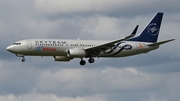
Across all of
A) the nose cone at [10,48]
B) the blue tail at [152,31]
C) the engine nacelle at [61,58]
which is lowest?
the engine nacelle at [61,58]

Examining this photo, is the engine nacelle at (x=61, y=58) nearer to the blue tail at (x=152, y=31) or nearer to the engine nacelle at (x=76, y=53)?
the engine nacelle at (x=76, y=53)

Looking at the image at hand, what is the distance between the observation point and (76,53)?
120 m

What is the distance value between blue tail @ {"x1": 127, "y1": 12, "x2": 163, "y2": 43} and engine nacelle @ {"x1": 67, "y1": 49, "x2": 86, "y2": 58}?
43.2ft

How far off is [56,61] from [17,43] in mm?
11515

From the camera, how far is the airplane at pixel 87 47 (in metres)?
118

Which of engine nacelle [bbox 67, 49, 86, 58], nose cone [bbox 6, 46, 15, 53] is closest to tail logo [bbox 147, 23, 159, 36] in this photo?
engine nacelle [bbox 67, 49, 86, 58]

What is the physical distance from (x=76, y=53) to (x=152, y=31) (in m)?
19.2

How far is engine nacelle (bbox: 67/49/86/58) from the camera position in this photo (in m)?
120

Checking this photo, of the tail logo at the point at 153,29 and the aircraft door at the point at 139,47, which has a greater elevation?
the tail logo at the point at 153,29

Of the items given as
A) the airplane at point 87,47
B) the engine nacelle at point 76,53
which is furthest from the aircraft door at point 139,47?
the engine nacelle at point 76,53

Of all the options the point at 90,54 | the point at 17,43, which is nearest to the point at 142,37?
the point at 90,54

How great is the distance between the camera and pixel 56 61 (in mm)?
127688

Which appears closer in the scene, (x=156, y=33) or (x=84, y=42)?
(x=84, y=42)

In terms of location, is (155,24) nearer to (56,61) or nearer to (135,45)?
(135,45)
